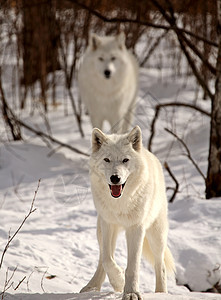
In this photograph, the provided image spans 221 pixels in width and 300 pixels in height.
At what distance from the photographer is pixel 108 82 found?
744 centimetres

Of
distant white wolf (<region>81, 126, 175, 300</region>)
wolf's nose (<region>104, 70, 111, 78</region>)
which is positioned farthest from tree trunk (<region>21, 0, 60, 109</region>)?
distant white wolf (<region>81, 126, 175, 300</region>)

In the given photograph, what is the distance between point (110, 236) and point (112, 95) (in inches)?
178

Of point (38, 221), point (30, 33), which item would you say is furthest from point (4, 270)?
point (30, 33)

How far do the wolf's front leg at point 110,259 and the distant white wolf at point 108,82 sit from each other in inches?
157

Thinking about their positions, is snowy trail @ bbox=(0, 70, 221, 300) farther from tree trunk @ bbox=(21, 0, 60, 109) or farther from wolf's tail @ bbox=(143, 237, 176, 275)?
tree trunk @ bbox=(21, 0, 60, 109)

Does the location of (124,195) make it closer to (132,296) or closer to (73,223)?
(132,296)

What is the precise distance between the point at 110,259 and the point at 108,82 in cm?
460

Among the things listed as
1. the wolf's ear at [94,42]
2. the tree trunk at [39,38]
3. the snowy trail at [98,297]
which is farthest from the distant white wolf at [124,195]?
the tree trunk at [39,38]

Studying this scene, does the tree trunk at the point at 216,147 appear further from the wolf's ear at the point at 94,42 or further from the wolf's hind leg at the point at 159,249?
the wolf's ear at the point at 94,42

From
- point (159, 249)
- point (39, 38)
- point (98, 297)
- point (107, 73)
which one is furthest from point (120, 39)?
point (98, 297)

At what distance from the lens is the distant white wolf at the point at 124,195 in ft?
9.93

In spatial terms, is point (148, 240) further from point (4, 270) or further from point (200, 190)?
point (200, 190)

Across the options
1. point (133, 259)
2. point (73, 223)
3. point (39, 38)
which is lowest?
point (73, 223)

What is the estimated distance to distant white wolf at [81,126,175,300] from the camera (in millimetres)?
3025
